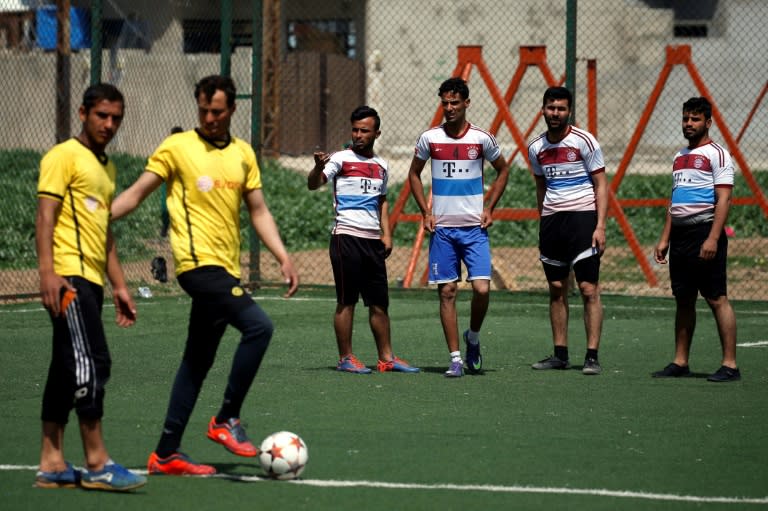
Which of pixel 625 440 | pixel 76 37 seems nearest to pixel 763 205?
pixel 625 440

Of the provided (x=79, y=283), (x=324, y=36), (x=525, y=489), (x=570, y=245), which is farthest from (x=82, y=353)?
(x=324, y=36)

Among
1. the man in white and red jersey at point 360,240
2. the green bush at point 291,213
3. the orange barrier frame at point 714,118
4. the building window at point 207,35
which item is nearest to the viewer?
the man in white and red jersey at point 360,240

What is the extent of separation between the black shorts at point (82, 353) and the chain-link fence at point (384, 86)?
11.8 metres

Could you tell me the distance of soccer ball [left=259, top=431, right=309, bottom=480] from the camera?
677cm

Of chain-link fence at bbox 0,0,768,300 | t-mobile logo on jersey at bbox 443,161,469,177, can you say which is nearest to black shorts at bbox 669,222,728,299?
t-mobile logo on jersey at bbox 443,161,469,177

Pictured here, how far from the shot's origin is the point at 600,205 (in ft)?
35.7

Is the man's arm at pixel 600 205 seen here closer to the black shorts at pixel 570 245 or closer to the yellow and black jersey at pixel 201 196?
the black shorts at pixel 570 245

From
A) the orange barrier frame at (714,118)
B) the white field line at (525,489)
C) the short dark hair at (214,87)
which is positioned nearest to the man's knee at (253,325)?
the white field line at (525,489)

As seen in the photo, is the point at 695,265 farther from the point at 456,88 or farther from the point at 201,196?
the point at 201,196

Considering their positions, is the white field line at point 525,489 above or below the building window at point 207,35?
below

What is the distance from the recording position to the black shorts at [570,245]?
10930mm

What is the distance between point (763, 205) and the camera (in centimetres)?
1619

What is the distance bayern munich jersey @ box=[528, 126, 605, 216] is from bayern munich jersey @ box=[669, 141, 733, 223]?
2.31ft

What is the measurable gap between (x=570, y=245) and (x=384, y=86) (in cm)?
1670
